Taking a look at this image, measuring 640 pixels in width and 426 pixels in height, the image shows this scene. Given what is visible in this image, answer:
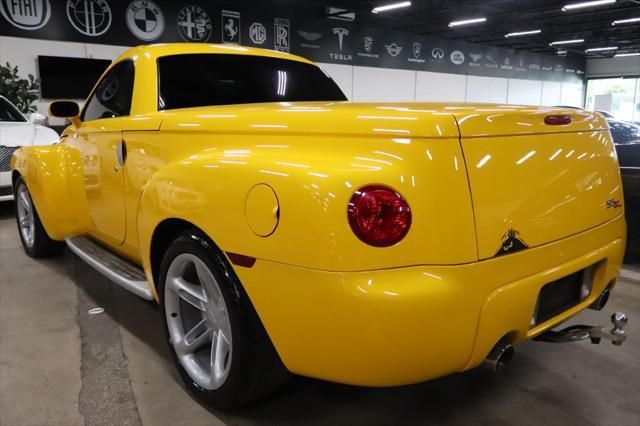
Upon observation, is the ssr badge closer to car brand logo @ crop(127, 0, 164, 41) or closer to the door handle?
the door handle

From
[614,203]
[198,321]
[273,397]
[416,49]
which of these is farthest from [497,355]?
[416,49]

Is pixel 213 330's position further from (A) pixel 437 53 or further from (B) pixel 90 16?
(A) pixel 437 53

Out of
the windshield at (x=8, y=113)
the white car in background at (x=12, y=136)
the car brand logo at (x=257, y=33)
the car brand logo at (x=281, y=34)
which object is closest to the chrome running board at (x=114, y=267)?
the white car in background at (x=12, y=136)

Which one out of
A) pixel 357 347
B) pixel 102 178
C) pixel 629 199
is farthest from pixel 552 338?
pixel 629 199

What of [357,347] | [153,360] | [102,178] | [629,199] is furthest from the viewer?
[629,199]

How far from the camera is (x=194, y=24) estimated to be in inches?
523

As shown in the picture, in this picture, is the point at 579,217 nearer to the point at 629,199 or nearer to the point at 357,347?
the point at 357,347

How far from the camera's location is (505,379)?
7.59ft

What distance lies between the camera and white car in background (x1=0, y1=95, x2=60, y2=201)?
6.03m

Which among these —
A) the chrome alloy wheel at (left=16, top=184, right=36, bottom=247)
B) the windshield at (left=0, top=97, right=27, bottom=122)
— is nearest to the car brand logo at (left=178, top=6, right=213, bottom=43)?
the windshield at (left=0, top=97, right=27, bottom=122)

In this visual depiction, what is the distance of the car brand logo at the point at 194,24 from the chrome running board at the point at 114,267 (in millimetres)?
11195

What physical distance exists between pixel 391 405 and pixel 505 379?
0.60 meters

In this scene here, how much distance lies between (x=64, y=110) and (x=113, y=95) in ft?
1.93

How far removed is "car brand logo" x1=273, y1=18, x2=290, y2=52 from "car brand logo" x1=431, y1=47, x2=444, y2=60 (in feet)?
24.1
